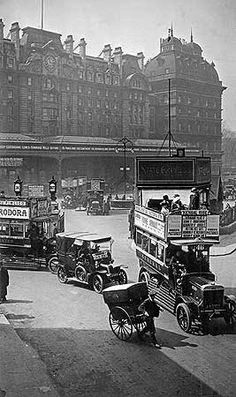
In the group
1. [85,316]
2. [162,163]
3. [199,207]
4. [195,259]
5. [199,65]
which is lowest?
[85,316]

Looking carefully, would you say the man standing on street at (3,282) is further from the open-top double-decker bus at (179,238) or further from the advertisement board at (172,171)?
the advertisement board at (172,171)

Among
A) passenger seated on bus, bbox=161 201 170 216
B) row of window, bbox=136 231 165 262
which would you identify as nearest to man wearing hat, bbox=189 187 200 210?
passenger seated on bus, bbox=161 201 170 216

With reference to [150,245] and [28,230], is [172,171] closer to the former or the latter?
[150,245]

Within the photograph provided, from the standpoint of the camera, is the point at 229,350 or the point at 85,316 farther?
the point at 85,316

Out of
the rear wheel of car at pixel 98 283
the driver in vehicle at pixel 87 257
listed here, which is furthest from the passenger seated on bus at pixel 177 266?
the driver in vehicle at pixel 87 257

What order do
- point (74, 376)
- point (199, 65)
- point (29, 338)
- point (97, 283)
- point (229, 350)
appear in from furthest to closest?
point (97, 283) → point (199, 65) → point (29, 338) → point (229, 350) → point (74, 376)

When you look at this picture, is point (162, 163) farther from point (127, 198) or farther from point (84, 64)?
point (84, 64)

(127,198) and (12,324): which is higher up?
(127,198)

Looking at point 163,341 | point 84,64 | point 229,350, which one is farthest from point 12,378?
point 84,64
